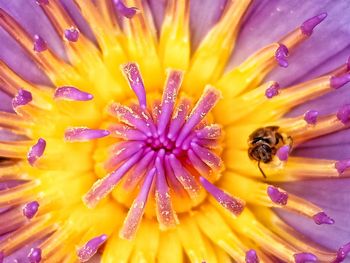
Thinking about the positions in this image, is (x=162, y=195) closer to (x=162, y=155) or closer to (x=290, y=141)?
(x=162, y=155)

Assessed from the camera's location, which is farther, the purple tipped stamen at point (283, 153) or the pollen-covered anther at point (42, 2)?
the pollen-covered anther at point (42, 2)

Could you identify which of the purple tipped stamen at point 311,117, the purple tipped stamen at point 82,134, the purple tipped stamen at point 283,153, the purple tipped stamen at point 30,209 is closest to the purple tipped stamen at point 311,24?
the purple tipped stamen at point 311,117

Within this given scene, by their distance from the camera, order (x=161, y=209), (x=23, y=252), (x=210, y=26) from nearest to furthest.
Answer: (x=161, y=209) < (x=23, y=252) < (x=210, y=26)

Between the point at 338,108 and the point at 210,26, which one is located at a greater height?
the point at 210,26

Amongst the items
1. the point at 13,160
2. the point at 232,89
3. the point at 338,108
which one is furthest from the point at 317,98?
the point at 13,160

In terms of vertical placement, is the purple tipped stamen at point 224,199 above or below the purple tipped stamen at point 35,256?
below

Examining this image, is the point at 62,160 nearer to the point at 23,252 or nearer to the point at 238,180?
the point at 23,252

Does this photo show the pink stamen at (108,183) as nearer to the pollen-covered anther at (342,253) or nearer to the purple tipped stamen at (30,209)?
the purple tipped stamen at (30,209)

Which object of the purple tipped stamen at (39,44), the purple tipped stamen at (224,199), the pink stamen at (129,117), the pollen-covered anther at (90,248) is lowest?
the purple tipped stamen at (224,199)

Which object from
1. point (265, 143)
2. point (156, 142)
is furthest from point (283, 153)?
point (156, 142)
